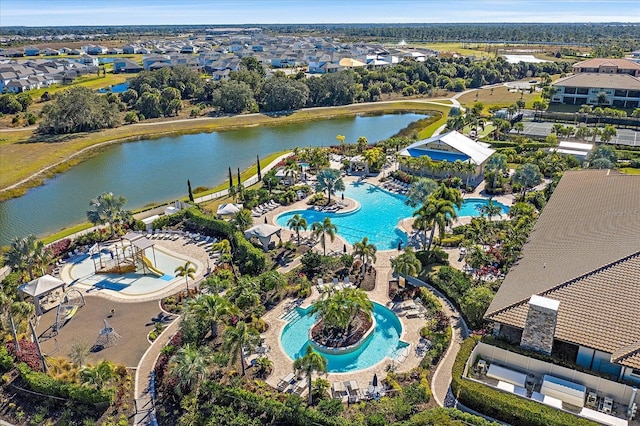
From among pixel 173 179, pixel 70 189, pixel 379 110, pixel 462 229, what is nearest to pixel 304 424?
pixel 462 229

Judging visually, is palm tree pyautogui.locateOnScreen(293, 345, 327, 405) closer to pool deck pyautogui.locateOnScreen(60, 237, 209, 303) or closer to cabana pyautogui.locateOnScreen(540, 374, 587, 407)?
Result: cabana pyautogui.locateOnScreen(540, 374, 587, 407)

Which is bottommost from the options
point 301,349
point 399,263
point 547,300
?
point 301,349

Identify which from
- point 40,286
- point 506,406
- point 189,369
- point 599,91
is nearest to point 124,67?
point 599,91

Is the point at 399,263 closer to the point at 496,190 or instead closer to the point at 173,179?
the point at 496,190

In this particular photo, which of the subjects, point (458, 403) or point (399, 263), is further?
point (399, 263)

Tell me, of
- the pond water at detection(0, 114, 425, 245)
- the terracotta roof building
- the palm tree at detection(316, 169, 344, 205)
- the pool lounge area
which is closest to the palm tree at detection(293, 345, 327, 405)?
the terracotta roof building

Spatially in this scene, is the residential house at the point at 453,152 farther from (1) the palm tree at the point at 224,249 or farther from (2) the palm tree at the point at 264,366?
(2) the palm tree at the point at 264,366
